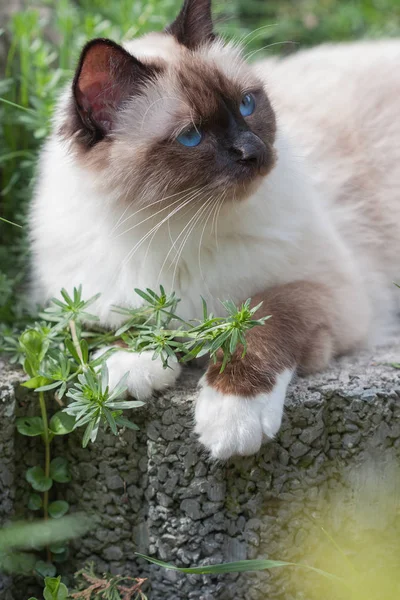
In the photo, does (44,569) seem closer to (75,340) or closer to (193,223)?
(75,340)

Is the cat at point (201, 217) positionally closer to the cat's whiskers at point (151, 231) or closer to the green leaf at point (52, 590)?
the cat's whiskers at point (151, 231)

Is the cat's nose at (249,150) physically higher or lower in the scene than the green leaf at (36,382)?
higher

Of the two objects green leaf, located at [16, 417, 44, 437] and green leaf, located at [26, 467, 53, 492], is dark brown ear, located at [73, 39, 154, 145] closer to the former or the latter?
green leaf, located at [16, 417, 44, 437]

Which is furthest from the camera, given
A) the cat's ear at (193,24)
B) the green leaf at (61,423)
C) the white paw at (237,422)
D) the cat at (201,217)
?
the cat's ear at (193,24)

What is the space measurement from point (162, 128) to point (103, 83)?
0.19m

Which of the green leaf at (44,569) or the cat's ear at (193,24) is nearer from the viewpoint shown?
the green leaf at (44,569)

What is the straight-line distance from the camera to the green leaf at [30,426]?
1.95 meters

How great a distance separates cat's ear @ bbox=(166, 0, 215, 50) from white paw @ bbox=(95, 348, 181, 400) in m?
0.92

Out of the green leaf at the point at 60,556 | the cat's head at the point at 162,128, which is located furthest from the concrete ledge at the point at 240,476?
the cat's head at the point at 162,128

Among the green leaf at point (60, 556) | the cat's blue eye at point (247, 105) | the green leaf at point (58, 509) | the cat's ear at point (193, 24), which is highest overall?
the cat's ear at point (193, 24)

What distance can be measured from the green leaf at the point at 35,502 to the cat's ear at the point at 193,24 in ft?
4.47

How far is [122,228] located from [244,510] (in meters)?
0.82

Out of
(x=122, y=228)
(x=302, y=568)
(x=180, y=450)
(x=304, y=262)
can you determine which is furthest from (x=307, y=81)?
(x=302, y=568)

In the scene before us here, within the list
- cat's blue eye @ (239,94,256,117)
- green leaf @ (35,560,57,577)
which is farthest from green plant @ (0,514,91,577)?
cat's blue eye @ (239,94,256,117)
